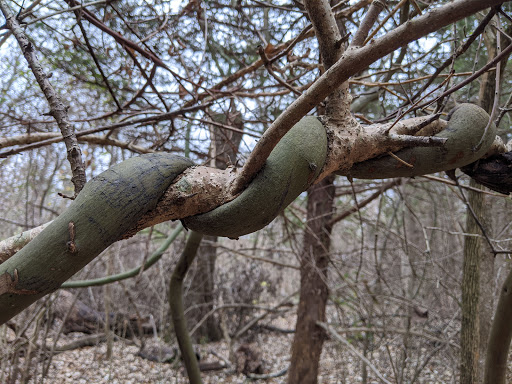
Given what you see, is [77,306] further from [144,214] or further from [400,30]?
[400,30]

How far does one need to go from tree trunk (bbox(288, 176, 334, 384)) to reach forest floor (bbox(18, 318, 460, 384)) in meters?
0.33

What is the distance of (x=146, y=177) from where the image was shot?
2.34ft

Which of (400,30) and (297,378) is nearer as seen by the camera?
(400,30)

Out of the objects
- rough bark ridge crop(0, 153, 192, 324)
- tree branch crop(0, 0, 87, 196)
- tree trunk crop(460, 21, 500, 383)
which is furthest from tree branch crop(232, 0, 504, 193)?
tree trunk crop(460, 21, 500, 383)

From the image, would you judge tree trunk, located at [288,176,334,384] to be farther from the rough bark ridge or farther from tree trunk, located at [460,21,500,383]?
the rough bark ridge


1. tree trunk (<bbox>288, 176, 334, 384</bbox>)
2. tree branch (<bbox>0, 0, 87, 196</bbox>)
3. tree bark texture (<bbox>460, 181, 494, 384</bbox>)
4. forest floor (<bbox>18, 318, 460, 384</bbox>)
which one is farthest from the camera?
forest floor (<bbox>18, 318, 460, 384</bbox>)

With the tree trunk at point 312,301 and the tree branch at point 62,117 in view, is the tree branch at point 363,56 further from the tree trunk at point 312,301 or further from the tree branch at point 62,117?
the tree trunk at point 312,301

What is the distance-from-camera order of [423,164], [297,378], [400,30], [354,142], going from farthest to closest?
[297,378], [423,164], [354,142], [400,30]

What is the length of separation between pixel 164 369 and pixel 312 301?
1961 mm

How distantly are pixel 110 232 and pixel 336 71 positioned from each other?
0.48 meters

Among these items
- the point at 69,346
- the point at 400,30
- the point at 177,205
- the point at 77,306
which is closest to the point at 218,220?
the point at 177,205

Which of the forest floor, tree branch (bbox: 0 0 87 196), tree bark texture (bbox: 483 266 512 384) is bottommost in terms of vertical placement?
the forest floor

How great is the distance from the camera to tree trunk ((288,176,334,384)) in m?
3.05

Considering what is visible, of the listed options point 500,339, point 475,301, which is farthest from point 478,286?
point 500,339
